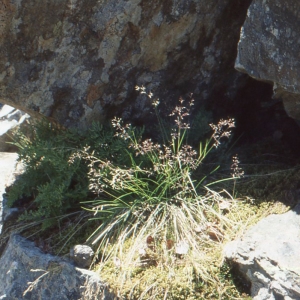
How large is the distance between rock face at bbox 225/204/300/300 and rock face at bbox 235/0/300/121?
74 centimetres

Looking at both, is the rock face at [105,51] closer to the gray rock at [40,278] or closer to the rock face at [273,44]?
the rock face at [273,44]

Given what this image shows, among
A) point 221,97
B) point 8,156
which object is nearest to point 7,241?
point 8,156

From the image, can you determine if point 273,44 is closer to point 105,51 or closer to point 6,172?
point 105,51

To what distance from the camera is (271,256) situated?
120 inches

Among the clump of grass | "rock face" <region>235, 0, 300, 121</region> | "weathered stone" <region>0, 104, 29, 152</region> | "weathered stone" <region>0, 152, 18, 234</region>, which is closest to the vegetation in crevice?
the clump of grass

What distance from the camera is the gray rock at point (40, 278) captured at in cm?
331

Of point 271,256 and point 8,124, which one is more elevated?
point 271,256

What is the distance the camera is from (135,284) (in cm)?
321

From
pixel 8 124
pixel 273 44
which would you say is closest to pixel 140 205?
pixel 273 44

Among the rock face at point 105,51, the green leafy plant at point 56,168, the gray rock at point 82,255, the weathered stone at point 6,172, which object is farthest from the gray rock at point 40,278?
the rock face at point 105,51

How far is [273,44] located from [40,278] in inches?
73.3

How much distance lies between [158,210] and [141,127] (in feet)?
2.38

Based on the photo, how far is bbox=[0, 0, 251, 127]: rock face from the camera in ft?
12.1

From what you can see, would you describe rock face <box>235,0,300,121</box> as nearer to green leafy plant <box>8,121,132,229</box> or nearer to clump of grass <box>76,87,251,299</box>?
clump of grass <box>76,87,251,299</box>
